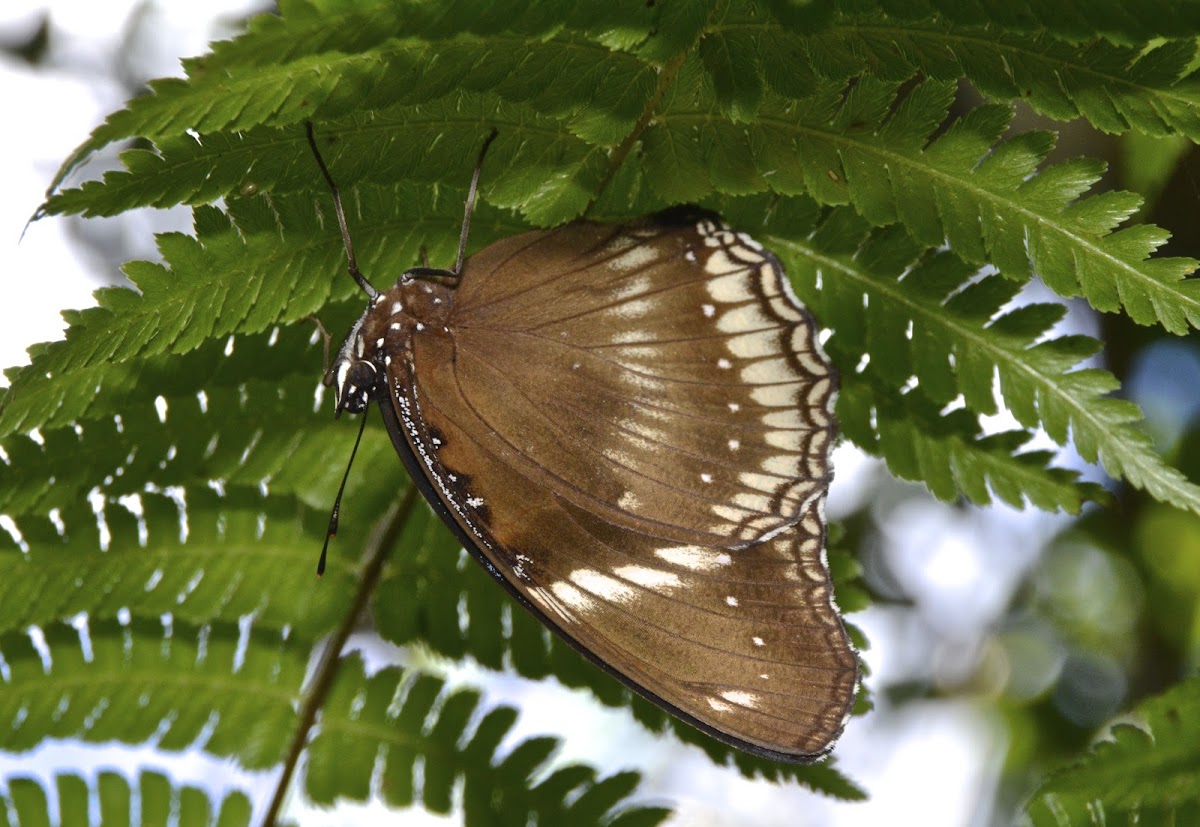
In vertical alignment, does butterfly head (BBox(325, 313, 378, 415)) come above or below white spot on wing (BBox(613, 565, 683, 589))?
above

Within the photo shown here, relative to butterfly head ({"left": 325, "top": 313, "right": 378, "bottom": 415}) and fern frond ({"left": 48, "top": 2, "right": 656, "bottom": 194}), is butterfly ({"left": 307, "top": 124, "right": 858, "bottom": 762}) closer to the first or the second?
butterfly head ({"left": 325, "top": 313, "right": 378, "bottom": 415})

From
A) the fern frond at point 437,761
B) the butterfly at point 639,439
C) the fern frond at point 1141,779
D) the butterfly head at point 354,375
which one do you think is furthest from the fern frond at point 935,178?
the fern frond at point 437,761

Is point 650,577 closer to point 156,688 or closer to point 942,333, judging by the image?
point 942,333

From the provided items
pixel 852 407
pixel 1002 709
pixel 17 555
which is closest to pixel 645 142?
pixel 852 407

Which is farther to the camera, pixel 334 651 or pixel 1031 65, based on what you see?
pixel 334 651

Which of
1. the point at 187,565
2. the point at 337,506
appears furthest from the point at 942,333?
the point at 187,565

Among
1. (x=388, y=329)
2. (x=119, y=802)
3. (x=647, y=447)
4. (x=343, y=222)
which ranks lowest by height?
(x=119, y=802)

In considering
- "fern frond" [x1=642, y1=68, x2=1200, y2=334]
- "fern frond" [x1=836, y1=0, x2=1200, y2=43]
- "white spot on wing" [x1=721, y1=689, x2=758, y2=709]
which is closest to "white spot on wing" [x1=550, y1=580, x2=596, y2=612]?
"white spot on wing" [x1=721, y1=689, x2=758, y2=709]

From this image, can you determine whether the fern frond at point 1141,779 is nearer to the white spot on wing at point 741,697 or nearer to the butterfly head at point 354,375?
the white spot on wing at point 741,697
